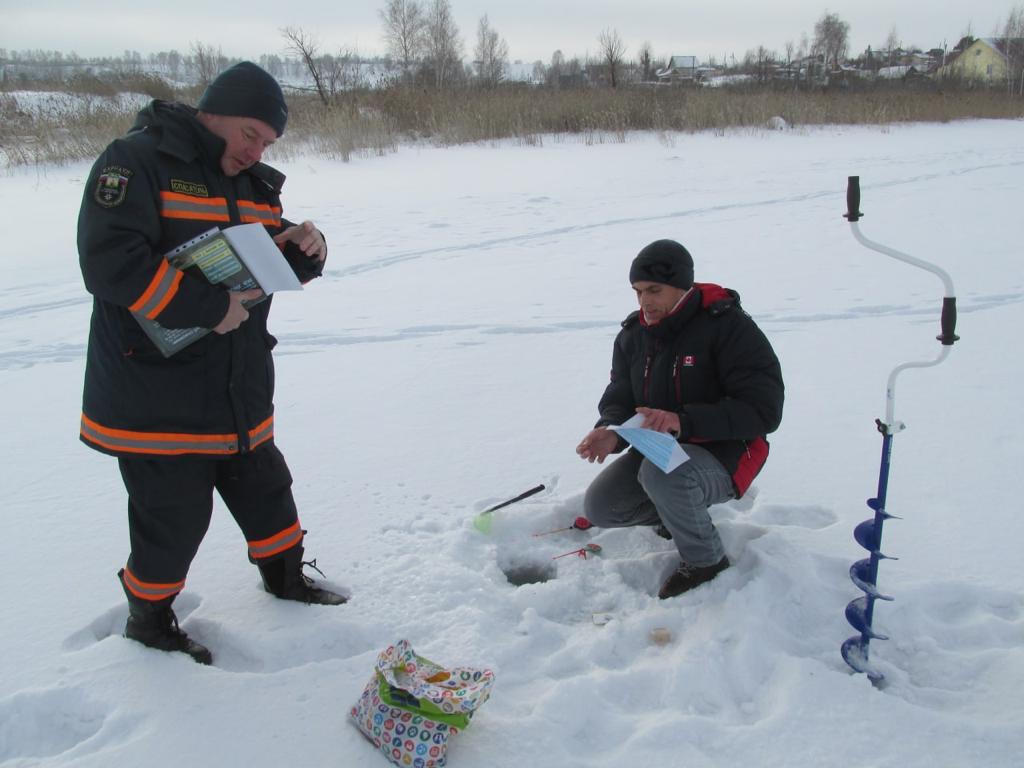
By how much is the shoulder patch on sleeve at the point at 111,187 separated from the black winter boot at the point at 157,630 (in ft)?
3.75

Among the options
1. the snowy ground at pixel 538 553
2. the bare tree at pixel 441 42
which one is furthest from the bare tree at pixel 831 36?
the snowy ground at pixel 538 553

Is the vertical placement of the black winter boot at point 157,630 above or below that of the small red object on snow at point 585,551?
above

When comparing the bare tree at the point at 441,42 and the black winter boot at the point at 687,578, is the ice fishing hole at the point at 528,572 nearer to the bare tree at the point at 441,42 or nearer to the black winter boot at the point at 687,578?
the black winter boot at the point at 687,578

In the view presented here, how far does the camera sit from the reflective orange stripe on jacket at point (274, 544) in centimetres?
237

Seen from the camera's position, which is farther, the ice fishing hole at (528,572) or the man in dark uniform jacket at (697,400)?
the ice fishing hole at (528,572)

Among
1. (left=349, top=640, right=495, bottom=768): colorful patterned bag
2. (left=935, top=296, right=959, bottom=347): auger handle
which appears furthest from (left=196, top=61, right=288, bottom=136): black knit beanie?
(left=935, top=296, right=959, bottom=347): auger handle

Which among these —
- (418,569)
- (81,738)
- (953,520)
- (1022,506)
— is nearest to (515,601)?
(418,569)

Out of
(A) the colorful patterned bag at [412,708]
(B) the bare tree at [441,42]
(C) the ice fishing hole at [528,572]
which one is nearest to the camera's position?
(A) the colorful patterned bag at [412,708]

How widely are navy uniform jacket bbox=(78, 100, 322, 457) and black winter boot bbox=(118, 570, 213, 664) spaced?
488 millimetres

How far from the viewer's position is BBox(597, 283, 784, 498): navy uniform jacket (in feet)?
7.95

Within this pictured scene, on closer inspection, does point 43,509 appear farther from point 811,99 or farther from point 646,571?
point 811,99

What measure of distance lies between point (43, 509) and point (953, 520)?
3.53 meters

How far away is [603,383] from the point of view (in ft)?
13.5

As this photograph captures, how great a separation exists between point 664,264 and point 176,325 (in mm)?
1519
